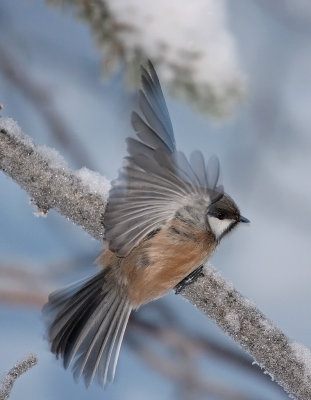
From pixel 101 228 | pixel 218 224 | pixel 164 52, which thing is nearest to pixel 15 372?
pixel 101 228

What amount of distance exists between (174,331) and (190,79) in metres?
0.43

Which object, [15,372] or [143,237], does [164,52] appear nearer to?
[143,237]

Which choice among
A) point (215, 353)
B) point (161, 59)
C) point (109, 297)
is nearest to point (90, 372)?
point (109, 297)

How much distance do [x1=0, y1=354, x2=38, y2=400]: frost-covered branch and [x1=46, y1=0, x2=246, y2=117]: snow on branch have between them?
1.63 ft

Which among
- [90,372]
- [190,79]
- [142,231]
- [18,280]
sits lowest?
[90,372]

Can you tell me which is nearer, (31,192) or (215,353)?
(31,192)

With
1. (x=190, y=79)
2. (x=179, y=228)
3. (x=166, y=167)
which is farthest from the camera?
(x=190, y=79)

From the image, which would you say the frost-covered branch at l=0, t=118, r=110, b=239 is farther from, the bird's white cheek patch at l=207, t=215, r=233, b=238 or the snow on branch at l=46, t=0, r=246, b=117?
the snow on branch at l=46, t=0, r=246, b=117

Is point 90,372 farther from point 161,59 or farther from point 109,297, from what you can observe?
point 161,59

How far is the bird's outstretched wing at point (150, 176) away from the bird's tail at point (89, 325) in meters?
0.14

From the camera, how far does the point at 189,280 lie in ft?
2.23

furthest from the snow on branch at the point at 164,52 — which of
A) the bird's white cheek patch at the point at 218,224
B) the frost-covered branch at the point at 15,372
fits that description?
the frost-covered branch at the point at 15,372

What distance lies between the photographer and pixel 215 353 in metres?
1.03

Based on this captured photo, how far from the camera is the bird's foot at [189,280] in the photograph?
2.22 ft
